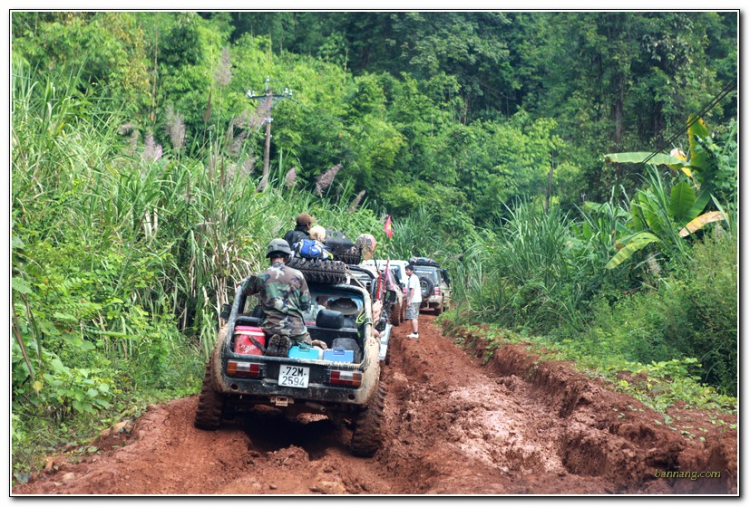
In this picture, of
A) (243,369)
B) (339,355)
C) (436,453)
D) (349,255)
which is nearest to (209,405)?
(243,369)

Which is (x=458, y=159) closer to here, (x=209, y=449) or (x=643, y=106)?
(x=643, y=106)

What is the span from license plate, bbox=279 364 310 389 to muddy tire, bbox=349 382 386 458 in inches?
26.0

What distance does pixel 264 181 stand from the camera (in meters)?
14.0

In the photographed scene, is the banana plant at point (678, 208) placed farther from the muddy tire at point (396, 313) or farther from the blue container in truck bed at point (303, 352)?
the blue container in truck bed at point (303, 352)

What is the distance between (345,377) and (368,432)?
2.03ft

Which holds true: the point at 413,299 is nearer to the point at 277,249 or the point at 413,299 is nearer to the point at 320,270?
the point at 320,270

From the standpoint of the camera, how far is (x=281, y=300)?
852cm

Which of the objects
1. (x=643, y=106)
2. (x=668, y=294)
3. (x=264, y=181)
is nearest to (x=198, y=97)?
(x=264, y=181)

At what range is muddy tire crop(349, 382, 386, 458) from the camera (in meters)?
8.26

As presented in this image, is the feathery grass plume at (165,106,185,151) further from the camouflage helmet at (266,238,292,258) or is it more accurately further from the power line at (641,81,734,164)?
the power line at (641,81,734,164)

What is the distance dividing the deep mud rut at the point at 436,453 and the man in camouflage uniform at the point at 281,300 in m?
1.04

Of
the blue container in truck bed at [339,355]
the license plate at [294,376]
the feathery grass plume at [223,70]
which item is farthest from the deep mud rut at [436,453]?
the feathery grass plume at [223,70]

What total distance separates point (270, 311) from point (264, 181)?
228 inches

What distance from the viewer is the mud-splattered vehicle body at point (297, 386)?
8.12 meters
